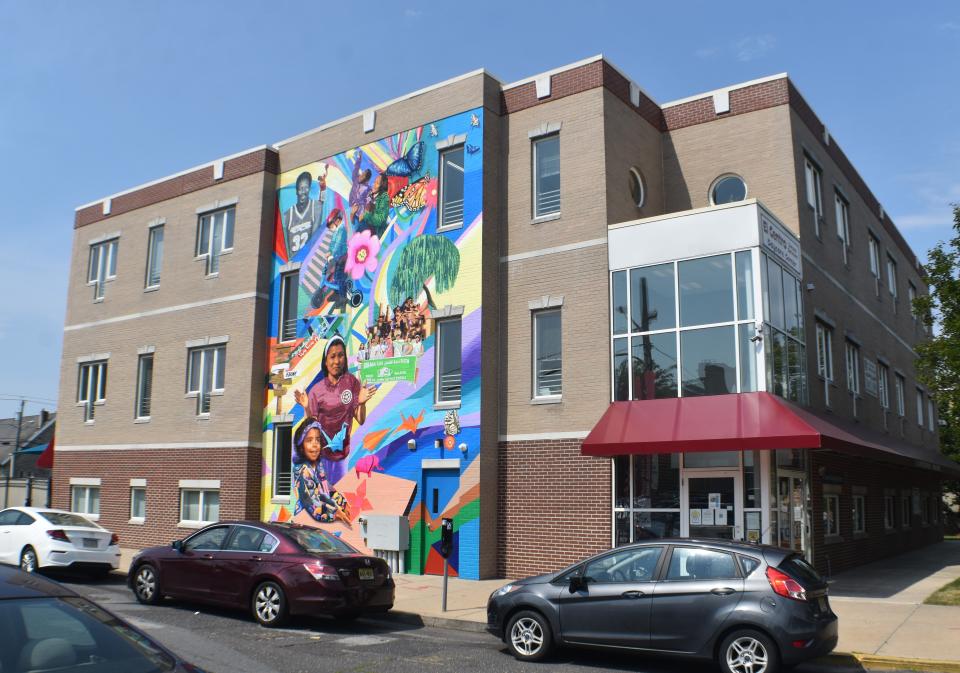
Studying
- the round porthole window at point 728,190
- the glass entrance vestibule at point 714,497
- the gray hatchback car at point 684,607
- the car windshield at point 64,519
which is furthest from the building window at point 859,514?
the car windshield at point 64,519

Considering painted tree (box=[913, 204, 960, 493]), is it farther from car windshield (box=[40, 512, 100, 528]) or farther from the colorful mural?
car windshield (box=[40, 512, 100, 528])

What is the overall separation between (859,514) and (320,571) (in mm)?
15743

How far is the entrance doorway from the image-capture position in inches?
592

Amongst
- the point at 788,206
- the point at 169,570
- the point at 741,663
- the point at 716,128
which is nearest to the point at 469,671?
the point at 741,663

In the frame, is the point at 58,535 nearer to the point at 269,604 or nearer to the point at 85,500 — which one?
the point at 269,604

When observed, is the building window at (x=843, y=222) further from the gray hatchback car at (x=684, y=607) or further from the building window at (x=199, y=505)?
the building window at (x=199, y=505)

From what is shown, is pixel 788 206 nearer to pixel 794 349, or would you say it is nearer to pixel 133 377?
pixel 794 349

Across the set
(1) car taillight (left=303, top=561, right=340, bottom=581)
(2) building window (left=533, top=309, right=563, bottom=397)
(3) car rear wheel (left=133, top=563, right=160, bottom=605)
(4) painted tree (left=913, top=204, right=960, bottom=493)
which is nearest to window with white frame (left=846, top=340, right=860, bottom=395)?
(4) painted tree (left=913, top=204, right=960, bottom=493)

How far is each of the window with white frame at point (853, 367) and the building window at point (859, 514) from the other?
2768 mm

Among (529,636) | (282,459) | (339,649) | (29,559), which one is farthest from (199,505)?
(529,636)

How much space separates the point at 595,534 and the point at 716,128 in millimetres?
9562

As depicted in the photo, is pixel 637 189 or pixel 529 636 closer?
pixel 529 636

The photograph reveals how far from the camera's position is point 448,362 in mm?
18797

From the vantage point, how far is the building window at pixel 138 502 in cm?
2452
